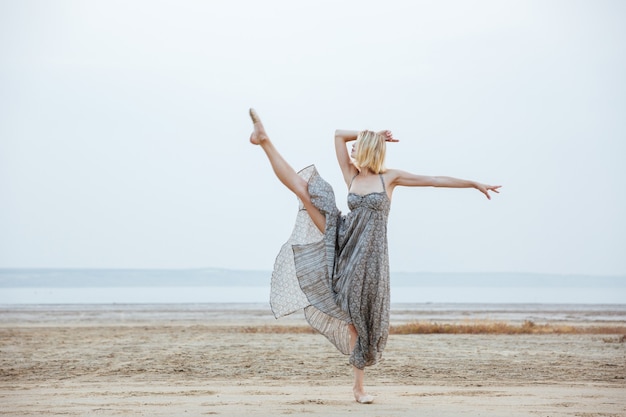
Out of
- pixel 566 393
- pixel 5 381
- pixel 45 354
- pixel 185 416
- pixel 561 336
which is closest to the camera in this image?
pixel 185 416

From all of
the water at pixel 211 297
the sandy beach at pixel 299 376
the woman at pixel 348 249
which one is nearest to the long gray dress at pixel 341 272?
the woman at pixel 348 249

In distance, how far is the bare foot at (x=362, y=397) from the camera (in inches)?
325

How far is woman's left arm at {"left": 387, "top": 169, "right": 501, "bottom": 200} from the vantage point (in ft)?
26.8

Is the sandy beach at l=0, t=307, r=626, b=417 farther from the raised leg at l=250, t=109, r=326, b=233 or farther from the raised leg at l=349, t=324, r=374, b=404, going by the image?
the raised leg at l=250, t=109, r=326, b=233

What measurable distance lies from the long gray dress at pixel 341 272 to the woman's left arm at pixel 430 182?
0.17 meters

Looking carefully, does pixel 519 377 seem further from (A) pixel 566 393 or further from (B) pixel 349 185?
(B) pixel 349 185

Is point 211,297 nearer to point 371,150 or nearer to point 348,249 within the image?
point 348,249

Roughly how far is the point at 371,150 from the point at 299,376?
4.30 metres

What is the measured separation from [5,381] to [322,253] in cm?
495

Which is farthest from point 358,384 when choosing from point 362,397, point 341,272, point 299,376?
point 299,376

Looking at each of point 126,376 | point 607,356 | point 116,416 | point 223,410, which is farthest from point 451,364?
point 116,416

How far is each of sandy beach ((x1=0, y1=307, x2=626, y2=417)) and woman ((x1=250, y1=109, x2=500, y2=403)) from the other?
76 cm

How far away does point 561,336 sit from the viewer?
19.0 m

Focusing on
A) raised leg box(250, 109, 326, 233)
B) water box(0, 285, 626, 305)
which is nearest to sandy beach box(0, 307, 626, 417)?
raised leg box(250, 109, 326, 233)
